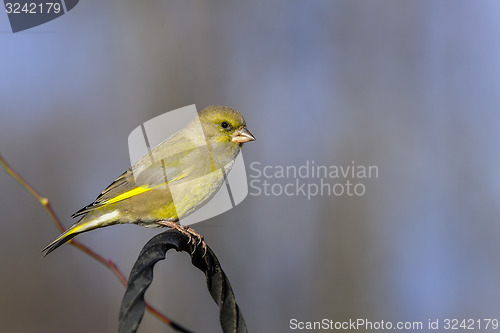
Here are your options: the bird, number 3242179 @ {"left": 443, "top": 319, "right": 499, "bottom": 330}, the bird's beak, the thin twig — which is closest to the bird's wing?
the bird

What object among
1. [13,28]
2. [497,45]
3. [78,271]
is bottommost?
[78,271]

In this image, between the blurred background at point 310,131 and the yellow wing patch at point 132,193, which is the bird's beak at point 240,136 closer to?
the yellow wing patch at point 132,193

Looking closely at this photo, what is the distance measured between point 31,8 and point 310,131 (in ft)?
6.80

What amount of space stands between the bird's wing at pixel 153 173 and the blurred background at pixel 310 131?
1.15m

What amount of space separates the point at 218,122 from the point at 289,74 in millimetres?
1761

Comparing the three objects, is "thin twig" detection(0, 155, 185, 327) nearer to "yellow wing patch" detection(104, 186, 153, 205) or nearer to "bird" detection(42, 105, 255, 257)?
"bird" detection(42, 105, 255, 257)

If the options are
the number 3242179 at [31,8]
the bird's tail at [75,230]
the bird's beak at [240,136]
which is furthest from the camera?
the number 3242179 at [31,8]

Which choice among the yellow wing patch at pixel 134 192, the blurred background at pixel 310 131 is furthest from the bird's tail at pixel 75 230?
the blurred background at pixel 310 131

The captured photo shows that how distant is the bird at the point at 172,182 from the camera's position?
2.27 metres

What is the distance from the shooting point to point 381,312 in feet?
13.7

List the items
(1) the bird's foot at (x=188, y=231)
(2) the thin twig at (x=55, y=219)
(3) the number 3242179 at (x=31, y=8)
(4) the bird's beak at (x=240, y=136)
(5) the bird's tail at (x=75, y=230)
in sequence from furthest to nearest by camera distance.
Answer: (3) the number 3242179 at (x=31, y=8) < (4) the bird's beak at (x=240, y=136) < (5) the bird's tail at (x=75, y=230) < (1) the bird's foot at (x=188, y=231) < (2) the thin twig at (x=55, y=219)

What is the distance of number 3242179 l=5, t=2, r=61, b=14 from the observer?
314 centimetres

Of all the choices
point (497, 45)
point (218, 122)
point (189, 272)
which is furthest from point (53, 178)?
point (497, 45)

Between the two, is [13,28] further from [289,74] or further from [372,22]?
[372,22]
